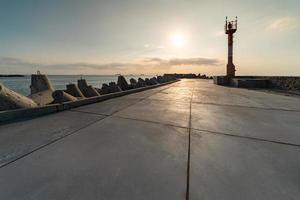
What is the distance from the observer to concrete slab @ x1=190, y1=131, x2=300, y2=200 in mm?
1629

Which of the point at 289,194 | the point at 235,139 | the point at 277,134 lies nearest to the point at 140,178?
the point at 289,194

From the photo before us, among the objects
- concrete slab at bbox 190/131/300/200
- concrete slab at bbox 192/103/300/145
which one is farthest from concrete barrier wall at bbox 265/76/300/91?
concrete slab at bbox 190/131/300/200

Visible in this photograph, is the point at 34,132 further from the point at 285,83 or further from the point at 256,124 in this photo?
the point at 285,83

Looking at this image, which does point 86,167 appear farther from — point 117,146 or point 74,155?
point 117,146

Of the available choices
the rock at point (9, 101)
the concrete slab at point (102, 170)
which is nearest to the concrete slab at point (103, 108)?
the rock at point (9, 101)

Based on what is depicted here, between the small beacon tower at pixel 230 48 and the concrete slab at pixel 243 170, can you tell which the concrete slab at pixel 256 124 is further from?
the small beacon tower at pixel 230 48

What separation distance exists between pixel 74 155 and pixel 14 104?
3.56 meters

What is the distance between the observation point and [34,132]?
10.5ft

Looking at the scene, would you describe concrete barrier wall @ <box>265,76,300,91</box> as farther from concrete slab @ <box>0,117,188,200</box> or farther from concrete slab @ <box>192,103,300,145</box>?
concrete slab @ <box>0,117,188,200</box>

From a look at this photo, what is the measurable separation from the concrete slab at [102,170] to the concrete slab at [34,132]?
0.89 ft

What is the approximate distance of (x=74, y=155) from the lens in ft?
7.61

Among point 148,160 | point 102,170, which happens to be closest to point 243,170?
point 148,160

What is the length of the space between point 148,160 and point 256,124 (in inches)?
120

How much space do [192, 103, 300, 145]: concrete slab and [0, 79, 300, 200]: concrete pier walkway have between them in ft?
0.07
